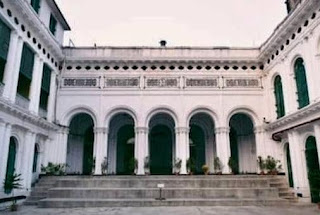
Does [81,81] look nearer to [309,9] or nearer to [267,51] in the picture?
[267,51]

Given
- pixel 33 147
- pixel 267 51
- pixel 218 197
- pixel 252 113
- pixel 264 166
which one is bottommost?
pixel 218 197

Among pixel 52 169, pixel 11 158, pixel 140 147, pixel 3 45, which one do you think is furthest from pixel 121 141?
pixel 3 45

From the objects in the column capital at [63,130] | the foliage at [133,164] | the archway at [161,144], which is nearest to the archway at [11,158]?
the column capital at [63,130]

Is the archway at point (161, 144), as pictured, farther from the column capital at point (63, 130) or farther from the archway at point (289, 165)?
the archway at point (289, 165)

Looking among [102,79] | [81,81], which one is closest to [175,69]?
[102,79]

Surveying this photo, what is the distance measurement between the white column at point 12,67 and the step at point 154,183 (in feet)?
16.2

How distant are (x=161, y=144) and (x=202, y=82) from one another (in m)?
5.55

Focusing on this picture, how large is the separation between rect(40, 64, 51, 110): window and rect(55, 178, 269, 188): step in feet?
16.8

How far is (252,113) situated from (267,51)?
13.3ft

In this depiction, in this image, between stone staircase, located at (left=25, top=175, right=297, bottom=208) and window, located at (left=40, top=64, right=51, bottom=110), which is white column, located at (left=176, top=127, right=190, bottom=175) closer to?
stone staircase, located at (left=25, top=175, right=297, bottom=208)

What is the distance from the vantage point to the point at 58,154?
687 inches

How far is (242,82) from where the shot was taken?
18.6 meters

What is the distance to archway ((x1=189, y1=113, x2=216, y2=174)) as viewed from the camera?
66.9ft

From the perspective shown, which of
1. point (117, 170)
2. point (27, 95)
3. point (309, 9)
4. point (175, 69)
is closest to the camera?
point (309, 9)
